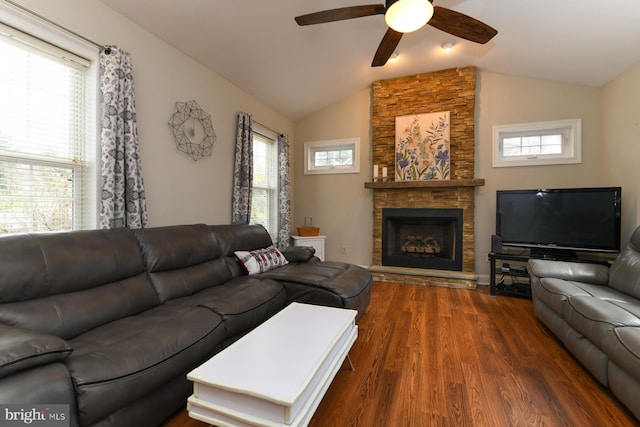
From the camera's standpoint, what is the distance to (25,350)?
1004 mm

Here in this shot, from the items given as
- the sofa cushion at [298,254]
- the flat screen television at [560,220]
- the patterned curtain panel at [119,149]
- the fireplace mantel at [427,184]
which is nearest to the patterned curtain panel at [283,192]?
the sofa cushion at [298,254]

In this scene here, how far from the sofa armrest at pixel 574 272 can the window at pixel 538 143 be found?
71.2 inches

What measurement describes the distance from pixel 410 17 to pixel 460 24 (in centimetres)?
53

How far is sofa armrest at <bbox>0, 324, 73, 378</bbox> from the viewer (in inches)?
37.3

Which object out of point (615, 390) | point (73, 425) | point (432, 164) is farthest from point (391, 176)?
point (73, 425)

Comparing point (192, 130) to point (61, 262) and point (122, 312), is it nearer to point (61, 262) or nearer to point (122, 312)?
point (61, 262)

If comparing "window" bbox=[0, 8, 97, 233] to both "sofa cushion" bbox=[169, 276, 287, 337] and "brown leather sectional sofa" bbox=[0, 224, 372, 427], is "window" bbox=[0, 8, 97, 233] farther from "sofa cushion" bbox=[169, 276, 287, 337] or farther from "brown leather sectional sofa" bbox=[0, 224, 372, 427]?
"sofa cushion" bbox=[169, 276, 287, 337]

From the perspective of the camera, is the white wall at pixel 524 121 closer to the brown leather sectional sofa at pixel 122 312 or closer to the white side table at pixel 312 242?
the white side table at pixel 312 242

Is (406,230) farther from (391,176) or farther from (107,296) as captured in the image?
(107,296)

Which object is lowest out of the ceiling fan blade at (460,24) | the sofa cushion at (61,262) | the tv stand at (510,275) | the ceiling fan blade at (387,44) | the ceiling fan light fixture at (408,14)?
the tv stand at (510,275)

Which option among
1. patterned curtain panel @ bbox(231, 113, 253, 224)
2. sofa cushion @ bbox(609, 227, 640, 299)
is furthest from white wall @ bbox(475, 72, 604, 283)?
patterned curtain panel @ bbox(231, 113, 253, 224)

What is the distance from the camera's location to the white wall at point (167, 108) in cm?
218

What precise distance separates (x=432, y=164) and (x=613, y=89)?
2156mm

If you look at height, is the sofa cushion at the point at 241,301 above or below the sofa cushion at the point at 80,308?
below
